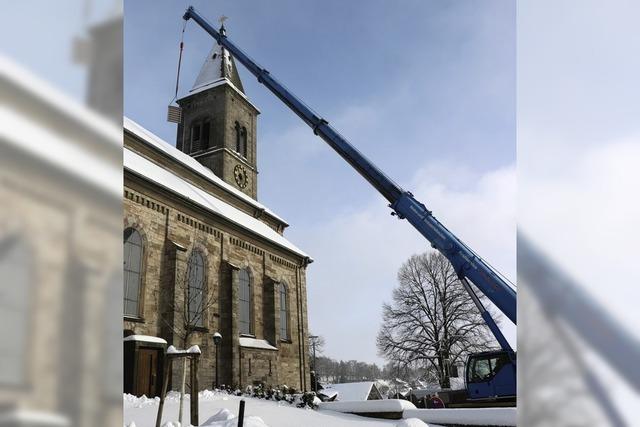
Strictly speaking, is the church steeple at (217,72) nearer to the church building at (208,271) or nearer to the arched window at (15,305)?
the church building at (208,271)

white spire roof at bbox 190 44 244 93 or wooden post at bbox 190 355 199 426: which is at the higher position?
white spire roof at bbox 190 44 244 93

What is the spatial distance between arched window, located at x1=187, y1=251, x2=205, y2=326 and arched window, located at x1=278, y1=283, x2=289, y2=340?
596 cm

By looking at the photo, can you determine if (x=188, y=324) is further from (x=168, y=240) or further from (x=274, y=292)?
(x=274, y=292)

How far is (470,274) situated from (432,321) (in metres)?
18.8

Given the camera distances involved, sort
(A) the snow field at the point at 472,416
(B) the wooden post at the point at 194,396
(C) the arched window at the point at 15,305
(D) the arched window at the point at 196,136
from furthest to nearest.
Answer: (D) the arched window at the point at 196,136
(A) the snow field at the point at 472,416
(B) the wooden post at the point at 194,396
(C) the arched window at the point at 15,305

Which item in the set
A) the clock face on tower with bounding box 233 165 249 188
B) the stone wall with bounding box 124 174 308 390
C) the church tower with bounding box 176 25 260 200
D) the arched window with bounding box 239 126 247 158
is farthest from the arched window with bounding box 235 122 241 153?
the stone wall with bounding box 124 174 308 390

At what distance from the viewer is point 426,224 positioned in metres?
12.5

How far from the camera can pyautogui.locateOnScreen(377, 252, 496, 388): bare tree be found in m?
28.2

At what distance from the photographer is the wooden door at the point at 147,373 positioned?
1450cm

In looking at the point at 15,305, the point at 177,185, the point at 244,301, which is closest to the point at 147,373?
the point at 244,301

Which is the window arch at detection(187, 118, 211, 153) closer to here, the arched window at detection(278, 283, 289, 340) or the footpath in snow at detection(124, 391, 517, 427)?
the arched window at detection(278, 283, 289, 340)

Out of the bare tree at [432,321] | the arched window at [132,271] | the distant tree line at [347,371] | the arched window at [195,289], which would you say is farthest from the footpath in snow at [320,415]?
the distant tree line at [347,371]

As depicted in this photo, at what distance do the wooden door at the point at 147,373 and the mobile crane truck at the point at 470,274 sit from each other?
8843 mm

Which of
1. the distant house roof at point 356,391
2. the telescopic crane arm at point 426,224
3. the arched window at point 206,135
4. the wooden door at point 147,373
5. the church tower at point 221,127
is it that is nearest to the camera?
the telescopic crane arm at point 426,224
